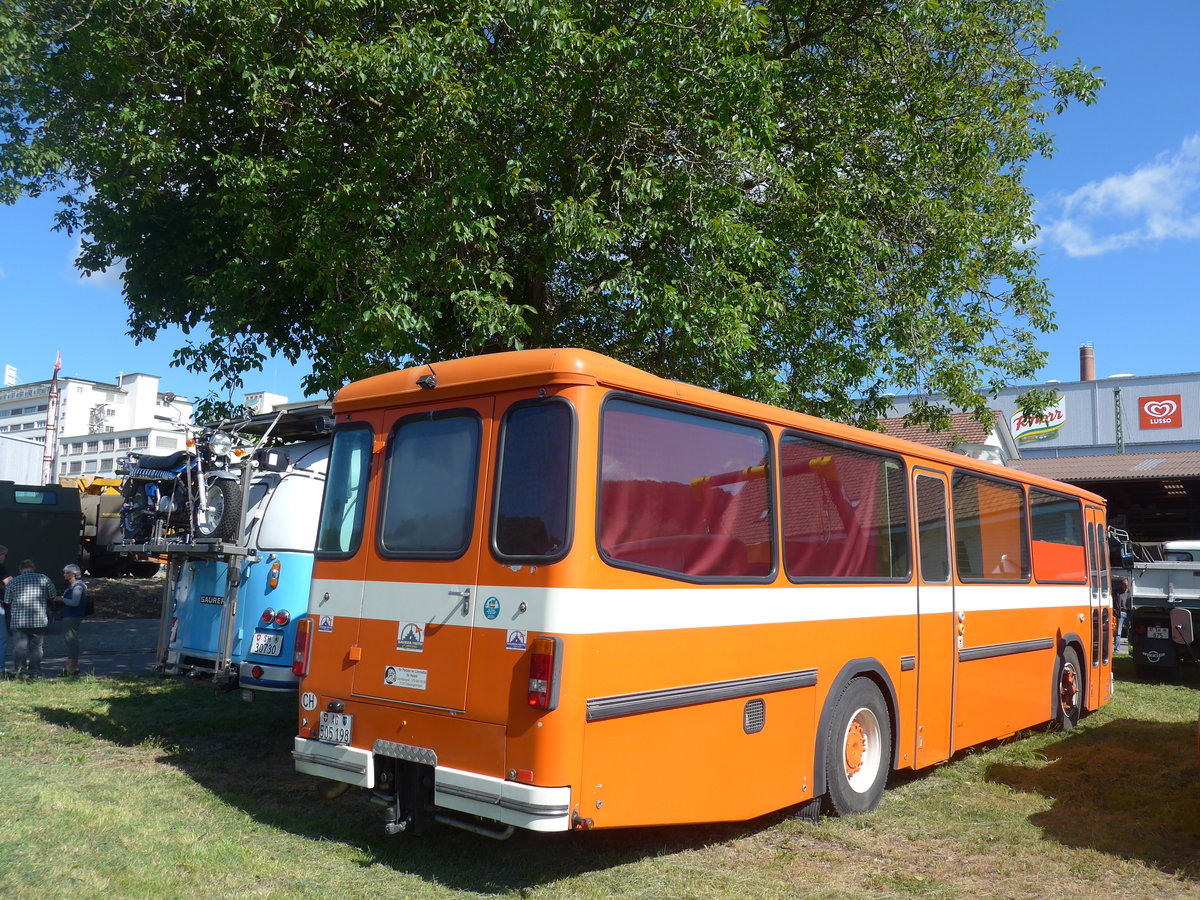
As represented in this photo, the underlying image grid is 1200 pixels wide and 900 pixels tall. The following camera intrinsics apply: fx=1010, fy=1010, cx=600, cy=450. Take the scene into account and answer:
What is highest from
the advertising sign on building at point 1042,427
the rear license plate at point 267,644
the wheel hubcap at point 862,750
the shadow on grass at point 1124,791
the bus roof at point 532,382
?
the advertising sign on building at point 1042,427

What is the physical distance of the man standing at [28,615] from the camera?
41.0 ft

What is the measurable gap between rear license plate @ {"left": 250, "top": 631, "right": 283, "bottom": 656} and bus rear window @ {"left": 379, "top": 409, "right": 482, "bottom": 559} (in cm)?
305

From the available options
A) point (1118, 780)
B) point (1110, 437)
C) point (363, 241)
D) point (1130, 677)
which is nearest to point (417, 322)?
point (363, 241)

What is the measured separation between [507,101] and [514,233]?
1721 mm

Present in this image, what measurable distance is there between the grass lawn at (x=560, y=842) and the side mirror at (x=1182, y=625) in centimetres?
603

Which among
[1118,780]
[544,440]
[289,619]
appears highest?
[544,440]

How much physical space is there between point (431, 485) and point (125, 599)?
20439mm

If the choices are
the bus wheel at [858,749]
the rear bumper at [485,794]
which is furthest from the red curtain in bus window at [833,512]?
the rear bumper at [485,794]

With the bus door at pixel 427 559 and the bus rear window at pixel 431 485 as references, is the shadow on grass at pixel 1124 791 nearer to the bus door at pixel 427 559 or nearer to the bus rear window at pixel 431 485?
the bus door at pixel 427 559

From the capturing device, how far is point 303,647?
634cm

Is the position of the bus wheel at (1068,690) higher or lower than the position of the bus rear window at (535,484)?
lower

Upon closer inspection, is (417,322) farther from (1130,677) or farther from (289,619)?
(1130,677)

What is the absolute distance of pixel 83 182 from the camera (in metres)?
12.7

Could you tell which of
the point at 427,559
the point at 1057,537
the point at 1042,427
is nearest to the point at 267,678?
the point at 427,559
